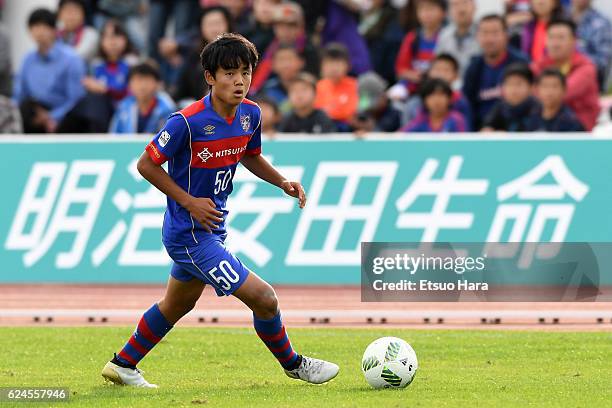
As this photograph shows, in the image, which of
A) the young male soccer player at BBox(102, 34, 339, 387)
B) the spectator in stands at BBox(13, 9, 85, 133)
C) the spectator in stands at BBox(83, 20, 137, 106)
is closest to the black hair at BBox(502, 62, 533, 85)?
the spectator in stands at BBox(83, 20, 137, 106)

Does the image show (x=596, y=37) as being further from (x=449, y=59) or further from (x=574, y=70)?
(x=449, y=59)

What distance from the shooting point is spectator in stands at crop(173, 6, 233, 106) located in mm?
16484

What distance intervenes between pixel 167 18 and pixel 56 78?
243 centimetres

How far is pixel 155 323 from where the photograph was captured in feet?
27.1

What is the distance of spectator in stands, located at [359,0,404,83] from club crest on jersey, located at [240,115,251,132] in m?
9.65

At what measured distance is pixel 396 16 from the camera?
1780 cm

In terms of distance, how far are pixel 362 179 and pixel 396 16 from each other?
15.6ft

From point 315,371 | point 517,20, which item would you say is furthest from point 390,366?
point 517,20

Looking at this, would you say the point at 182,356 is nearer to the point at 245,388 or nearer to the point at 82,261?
the point at 245,388

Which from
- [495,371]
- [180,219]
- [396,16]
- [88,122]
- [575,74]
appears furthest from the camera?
[396,16]

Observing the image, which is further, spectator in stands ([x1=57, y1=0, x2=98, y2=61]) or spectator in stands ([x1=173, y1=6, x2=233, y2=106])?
spectator in stands ([x1=57, y1=0, x2=98, y2=61])

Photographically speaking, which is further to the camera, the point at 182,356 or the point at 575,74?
the point at 575,74

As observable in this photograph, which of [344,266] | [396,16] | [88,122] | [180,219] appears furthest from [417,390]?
[396,16]

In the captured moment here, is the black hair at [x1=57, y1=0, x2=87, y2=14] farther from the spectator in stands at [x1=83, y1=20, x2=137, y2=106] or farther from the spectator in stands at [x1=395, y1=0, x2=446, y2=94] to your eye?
the spectator in stands at [x1=395, y1=0, x2=446, y2=94]
